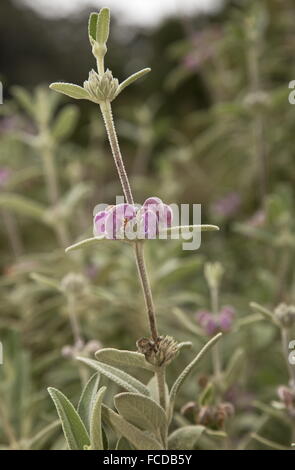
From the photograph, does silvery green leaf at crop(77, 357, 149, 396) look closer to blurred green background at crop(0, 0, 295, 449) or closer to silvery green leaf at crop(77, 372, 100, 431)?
silvery green leaf at crop(77, 372, 100, 431)

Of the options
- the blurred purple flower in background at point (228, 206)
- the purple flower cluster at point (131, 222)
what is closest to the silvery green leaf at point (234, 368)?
the purple flower cluster at point (131, 222)

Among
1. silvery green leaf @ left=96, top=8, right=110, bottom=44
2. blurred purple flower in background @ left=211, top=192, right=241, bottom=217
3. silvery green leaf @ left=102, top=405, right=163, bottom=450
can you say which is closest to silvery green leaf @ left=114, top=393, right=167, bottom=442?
silvery green leaf @ left=102, top=405, right=163, bottom=450

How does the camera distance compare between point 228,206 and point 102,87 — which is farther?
point 228,206

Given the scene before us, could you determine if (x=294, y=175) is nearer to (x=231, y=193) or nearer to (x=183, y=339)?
(x=231, y=193)

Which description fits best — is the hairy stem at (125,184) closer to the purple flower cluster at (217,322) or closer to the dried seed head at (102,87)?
the dried seed head at (102,87)

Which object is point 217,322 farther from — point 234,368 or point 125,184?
point 125,184

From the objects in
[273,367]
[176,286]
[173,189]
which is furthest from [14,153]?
[273,367]

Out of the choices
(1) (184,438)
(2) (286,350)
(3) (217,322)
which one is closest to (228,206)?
(3) (217,322)
